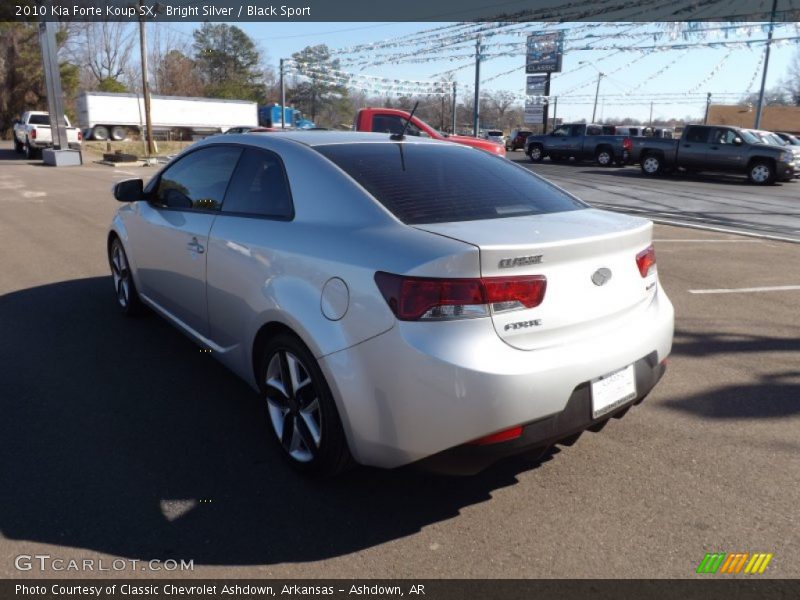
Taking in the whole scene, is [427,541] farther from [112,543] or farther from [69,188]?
[69,188]

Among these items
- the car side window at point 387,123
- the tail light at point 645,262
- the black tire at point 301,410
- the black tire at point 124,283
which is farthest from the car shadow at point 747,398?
the car side window at point 387,123

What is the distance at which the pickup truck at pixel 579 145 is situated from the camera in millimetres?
27688

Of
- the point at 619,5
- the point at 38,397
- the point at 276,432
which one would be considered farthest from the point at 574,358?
the point at 619,5

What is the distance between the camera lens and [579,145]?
1137 inches

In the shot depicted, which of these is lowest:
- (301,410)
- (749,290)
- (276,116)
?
(749,290)

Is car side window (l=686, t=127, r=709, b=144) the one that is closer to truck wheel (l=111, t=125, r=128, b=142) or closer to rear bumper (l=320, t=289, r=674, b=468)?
rear bumper (l=320, t=289, r=674, b=468)

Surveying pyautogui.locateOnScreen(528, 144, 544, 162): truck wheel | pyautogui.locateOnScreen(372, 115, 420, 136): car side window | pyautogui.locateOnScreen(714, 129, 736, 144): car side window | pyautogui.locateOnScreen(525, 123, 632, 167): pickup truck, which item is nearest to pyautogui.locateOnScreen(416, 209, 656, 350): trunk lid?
pyautogui.locateOnScreen(372, 115, 420, 136): car side window

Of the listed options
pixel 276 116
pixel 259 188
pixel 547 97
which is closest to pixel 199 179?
pixel 259 188

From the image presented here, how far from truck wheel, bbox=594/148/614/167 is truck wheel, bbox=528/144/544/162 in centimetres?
297

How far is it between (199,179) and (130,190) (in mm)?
913

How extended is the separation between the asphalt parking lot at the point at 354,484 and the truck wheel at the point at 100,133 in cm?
3771

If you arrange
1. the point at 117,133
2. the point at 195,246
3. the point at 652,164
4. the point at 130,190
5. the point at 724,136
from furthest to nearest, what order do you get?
the point at 117,133, the point at 652,164, the point at 724,136, the point at 130,190, the point at 195,246

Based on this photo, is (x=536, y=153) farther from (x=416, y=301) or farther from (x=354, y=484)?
(x=416, y=301)

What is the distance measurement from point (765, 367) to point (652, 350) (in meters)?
2.13
